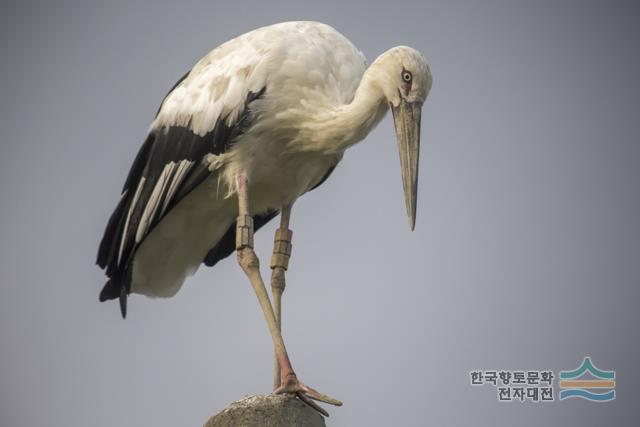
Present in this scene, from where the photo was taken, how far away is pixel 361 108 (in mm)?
7184

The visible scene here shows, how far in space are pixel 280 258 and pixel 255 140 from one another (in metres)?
0.85

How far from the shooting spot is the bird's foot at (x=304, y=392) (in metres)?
6.63

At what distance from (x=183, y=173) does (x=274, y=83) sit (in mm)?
854

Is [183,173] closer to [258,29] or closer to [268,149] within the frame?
[268,149]

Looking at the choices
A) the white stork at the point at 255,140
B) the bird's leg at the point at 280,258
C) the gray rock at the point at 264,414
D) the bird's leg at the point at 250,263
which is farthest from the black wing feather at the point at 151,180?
the gray rock at the point at 264,414

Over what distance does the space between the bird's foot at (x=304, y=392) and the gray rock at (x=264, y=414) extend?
0.10 metres

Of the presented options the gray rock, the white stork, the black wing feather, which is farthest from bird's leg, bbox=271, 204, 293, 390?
the gray rock

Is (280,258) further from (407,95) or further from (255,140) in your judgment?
(407,95)

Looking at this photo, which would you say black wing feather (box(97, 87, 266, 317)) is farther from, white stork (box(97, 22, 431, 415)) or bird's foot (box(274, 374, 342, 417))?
bird's foot (box(274, 374, 342, 417))

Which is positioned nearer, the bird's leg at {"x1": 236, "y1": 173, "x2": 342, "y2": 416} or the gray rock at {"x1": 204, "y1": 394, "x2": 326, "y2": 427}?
the gray rock at {"x1": 204, "y1": 394, "x2": 326, "y2": 427}

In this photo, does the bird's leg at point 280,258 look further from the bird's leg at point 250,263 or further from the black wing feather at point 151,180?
the black wing feather at point 151,180

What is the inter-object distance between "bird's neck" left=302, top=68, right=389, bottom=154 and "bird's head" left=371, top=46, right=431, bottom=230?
0.23 feet

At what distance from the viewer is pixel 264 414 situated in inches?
251

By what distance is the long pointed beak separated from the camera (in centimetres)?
720
